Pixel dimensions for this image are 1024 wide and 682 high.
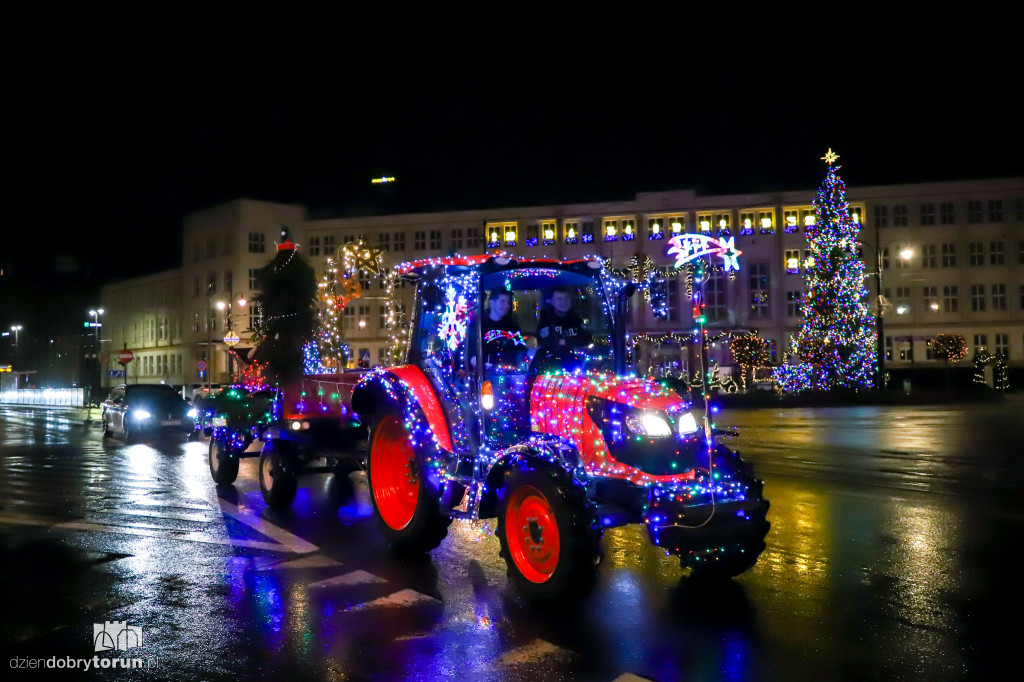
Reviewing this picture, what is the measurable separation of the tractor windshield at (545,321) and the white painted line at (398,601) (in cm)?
200

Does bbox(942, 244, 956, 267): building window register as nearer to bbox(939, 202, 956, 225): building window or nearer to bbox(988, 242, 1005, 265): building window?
bbox(939, 202, 956, 225): building window

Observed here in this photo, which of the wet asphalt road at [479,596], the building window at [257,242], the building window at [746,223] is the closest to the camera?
the wet asphalt road at [479,596]

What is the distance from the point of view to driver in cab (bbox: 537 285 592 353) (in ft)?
25.5

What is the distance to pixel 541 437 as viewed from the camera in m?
6.84

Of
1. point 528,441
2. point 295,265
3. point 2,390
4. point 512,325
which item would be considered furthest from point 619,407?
point 2,390

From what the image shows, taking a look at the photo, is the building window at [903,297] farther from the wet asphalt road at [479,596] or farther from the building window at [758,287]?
the wet asphalt road at [479,596]

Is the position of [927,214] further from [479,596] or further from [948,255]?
[479,596]

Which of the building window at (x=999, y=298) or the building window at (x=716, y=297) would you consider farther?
the building window at (x=716, y=297)

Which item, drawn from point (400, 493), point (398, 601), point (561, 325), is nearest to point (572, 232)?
point (400, 493)

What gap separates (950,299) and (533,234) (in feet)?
92.6

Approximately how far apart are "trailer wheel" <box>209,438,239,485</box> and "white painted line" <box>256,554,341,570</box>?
18.4 ft

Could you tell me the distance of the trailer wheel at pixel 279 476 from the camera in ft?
37.6

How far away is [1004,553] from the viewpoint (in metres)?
8.36

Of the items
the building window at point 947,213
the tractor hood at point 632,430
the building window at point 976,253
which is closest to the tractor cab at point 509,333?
the tractor hood at point 632,430
